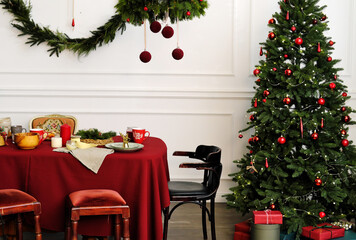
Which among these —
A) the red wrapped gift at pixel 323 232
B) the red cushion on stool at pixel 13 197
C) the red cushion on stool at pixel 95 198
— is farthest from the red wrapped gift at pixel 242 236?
the red cushion on stool at pixel 13 197

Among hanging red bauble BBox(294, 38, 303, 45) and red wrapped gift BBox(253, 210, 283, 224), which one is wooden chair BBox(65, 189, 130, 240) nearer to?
red wrapped gift BBox(253, 210, 283, 224)

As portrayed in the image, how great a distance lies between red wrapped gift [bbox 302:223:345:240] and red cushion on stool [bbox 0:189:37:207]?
2062 millimetres

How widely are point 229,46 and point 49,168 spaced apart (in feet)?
8.63

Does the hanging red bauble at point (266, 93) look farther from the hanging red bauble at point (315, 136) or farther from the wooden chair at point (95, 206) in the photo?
the wooden chair at point (95, 206)

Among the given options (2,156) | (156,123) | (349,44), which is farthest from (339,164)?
(2,156)

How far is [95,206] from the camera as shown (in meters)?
2.62

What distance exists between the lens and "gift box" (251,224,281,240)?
3.25 metres

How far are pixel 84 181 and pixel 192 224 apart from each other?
1437 millimetres

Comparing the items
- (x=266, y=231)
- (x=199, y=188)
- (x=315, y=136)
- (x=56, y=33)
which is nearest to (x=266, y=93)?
(x=315, y=136)

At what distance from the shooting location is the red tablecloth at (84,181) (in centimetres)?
279

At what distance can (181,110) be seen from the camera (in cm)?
474

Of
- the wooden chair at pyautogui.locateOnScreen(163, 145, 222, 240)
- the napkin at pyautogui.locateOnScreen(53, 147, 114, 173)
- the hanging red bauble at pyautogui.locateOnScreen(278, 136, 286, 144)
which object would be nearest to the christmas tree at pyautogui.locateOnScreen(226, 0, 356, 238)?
the hanging red bauble at pyautogui.locateOnScreen(278, 136, 286, 144)

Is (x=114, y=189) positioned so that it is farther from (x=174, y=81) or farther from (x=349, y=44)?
(x=349, y=44)

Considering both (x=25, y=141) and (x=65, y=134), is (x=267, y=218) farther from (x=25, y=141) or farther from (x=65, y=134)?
(x=25, y=141)
